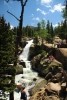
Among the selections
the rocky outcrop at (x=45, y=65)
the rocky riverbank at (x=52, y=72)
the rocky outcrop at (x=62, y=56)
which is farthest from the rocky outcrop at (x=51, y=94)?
the rocky outcrop at (x=62, y=56)

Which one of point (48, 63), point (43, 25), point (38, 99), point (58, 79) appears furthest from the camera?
point (43, 25)

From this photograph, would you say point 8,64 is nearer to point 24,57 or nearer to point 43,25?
point 24,57

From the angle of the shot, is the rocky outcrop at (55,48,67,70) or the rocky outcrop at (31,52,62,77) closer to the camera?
the rocky outcrop at (31,52,62,77)

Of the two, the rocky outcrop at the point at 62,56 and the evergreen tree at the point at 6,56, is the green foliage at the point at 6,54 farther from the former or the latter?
the rocky outcrop at the point at 62,56

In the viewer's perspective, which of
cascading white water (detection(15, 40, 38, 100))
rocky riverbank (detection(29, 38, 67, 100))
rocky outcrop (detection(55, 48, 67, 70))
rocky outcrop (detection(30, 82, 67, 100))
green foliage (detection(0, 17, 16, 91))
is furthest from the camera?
rocky outcrop (detection(55, 48, 67, 70))

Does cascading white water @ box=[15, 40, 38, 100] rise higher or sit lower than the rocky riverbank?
lower

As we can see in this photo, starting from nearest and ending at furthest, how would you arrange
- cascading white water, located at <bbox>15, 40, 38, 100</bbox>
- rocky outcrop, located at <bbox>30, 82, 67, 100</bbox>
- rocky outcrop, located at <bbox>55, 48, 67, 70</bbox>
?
rocky outcrop, located at <bbox>30, 82, 67, 100</bbox>, cascading white water, located at <bbox>15, 40, 38, 100</bbox>, rocky outcrop, located at <bbox>55, 48, 67, 70</bbox>

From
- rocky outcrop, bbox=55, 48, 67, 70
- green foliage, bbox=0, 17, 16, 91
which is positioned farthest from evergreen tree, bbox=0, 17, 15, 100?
rocky outcrop, bbox=55, 48, 67, 70

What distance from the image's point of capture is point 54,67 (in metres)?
43.0

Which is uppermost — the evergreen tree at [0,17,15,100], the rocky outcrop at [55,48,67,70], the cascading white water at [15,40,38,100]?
the evergreen tree at [0,17,15,100]

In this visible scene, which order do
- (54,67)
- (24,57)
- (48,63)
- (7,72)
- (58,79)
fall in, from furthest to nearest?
1. (24,57)
2. (48,63)
3. (54,67)
4. (58,79)
5. (7,72)

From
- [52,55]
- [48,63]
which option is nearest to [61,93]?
[48,63]

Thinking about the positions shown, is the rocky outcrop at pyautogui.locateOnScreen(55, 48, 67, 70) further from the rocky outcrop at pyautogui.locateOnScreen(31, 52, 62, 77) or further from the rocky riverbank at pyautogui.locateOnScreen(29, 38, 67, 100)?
the rocky outcrop at pyautogui.locateOnScreen(31, 52, 62, 77)

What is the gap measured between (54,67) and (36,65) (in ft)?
33.9
